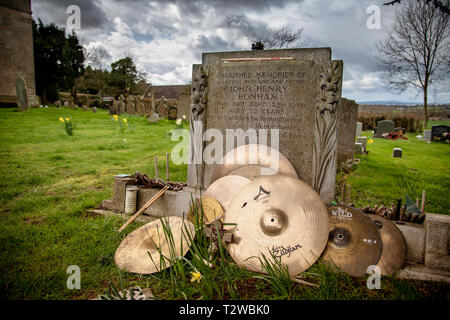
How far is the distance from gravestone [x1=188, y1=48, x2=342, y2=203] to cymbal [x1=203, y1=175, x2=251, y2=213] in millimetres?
660

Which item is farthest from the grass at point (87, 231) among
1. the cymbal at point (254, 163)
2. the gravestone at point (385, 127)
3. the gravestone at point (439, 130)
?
the gravestone at point (385, 127)

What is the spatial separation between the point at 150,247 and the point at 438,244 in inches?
118

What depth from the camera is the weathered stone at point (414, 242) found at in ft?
9.59

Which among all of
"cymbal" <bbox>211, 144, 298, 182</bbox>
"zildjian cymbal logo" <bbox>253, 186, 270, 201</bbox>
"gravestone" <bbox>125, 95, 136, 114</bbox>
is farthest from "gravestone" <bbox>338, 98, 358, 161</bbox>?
"gravestone" <bbox>125, 95, 136, 114</bbox>

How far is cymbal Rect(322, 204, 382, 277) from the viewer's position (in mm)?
2779

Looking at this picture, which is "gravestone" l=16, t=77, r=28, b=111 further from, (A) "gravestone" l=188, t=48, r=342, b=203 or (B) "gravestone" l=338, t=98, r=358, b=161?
(B) "gravestone" l=338, t=98, r=358, b=161

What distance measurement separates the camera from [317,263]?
2.80 metres

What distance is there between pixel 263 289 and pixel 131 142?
8.61 metres

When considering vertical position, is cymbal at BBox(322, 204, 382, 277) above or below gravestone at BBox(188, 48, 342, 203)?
below

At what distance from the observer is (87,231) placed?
3.62 meters

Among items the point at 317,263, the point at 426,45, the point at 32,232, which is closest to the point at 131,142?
the point at 32,232

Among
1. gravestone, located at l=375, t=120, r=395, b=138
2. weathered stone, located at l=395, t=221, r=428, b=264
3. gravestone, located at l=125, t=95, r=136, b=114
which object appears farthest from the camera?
gravestone, located at l=125, t=95, r=136, b=114

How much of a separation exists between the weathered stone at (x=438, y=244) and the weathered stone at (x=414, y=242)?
97mm

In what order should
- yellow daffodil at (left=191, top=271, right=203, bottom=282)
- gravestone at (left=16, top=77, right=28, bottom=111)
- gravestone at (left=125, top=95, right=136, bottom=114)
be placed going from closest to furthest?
yellow daffodil at (left=191, top=271, right=203, bottom=282) → gravestone at (left=16, top=77, right=28, bottom=111) → gravestone at (left=125, top=95, right=136, bottom=114)
